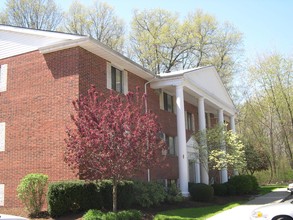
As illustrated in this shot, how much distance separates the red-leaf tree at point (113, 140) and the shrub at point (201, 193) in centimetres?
749

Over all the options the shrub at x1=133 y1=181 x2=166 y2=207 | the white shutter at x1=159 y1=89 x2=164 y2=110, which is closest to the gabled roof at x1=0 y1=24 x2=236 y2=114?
the white shutter at x1=159 y1=89 x2=164 y2=110

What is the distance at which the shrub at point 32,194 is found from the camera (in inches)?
563

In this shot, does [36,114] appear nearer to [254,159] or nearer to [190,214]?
[190,214]

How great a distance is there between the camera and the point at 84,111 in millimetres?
12844

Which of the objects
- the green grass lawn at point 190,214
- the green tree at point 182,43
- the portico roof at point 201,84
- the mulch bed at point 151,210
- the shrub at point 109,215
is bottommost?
the green grass lawn at point 190,214

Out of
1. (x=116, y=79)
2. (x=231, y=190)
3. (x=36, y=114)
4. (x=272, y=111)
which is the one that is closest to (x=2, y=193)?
(x=36, y=114)

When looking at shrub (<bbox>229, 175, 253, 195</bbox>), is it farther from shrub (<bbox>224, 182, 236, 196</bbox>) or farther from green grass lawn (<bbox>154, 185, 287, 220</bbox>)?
green grass lawn (<bbox>154, 185, 287, 220</bbox>)

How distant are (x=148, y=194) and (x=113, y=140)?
4.74 m

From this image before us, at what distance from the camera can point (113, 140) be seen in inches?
482

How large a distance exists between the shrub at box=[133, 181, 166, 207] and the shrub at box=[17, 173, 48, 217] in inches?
153

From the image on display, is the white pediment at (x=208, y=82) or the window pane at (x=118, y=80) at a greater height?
the white pediment at (x=208, y=82)

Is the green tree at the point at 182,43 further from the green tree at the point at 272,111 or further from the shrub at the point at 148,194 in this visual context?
the shrub at the point at 148,194

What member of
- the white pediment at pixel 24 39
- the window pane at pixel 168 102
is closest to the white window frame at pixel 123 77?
the white pediment at pixel 24 39

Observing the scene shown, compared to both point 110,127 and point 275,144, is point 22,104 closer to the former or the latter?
point 110,127
